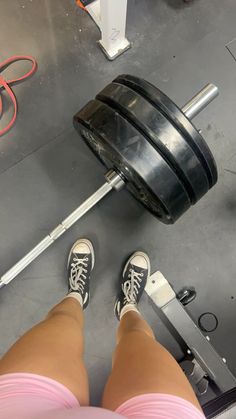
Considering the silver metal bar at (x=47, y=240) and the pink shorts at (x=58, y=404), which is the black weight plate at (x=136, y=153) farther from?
the pink shorts at (x=58, y=404)

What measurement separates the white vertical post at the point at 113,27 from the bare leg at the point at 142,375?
37.8 inches

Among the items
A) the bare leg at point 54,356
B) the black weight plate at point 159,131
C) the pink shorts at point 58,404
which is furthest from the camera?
the black weight plate at point 159,131

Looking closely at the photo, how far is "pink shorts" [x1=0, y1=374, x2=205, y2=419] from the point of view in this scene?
1.73 ft

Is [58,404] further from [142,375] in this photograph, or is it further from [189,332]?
[189,332]

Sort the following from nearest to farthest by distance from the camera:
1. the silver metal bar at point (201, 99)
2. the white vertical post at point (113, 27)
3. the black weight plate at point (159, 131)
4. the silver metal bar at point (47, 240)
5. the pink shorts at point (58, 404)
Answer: the pink shorts at point (58, 404), the black weight plate at point (159, 131), the silver metal bar at point (201, 99), the white vertical post at point (113, 27), the silver metal bar at point (47, 240)

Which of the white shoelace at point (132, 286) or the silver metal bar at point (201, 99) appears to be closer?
the silver metal bar at point (201, 99)

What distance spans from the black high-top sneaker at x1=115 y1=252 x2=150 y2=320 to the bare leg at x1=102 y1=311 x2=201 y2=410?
0.42 metres

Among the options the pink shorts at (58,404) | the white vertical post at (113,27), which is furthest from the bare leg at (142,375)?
the white vertical post at (113,27)

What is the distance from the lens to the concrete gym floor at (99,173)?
4.18 feet

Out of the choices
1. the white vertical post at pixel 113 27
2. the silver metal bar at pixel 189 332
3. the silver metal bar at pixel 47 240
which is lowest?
the silver metal bar at pixel 189 332

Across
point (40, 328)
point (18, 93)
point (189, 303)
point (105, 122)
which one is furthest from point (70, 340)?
point (18, 93)

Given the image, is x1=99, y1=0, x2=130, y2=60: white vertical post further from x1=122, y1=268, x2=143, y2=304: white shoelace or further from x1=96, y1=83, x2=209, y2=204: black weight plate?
x1=122, y1=268, x2=143, y2=304: white shoelace

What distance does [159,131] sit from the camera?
817 millimetres

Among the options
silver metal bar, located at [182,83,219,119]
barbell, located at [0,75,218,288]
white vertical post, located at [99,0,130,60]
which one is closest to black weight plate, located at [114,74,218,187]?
barbell, located at [0,75,218,288]
